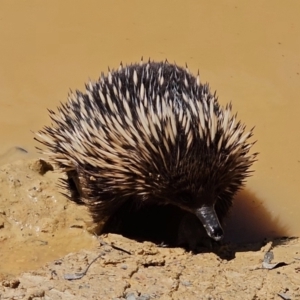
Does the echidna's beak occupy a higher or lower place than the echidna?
lower

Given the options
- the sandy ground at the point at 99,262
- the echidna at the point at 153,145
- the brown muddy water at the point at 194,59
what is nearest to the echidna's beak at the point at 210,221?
the echidna at the point at 153,145

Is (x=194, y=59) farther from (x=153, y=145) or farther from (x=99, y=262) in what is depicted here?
(x=99, y=262)

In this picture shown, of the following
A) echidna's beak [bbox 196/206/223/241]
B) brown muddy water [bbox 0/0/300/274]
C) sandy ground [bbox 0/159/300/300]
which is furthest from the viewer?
brown muddy water [bbox 0/0/300/274]

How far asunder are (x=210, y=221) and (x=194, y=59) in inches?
109

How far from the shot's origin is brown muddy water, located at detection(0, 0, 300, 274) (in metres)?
4.75

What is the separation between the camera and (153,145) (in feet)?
11.5

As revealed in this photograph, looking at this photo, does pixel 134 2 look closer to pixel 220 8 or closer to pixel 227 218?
pixel 220 8

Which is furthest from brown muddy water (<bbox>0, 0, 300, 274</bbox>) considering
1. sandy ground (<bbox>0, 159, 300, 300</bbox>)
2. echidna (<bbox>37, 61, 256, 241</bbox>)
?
echidna (<bbox>37, 61, 256, 241</bbox>)

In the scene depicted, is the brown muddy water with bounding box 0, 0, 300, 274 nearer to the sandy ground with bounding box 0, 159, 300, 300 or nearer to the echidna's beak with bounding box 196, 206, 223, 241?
the sandy ground with bounding box 0, 159, 300, 300

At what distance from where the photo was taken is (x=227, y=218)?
171 inches

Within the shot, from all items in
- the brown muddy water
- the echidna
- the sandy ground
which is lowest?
the sandy ground

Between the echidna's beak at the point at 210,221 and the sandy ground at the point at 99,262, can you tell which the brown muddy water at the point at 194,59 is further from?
the echidna's beak at the point at 210,221

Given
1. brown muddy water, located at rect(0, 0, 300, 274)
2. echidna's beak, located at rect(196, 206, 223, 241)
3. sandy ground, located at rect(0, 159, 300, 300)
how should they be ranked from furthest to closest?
brown muddy water, located at rect(0, 0, 300, 274)
echidna's beak, located at rect(196, 206, 223, 241)
sandy ground, located at rect(0, 159, 300, 300)

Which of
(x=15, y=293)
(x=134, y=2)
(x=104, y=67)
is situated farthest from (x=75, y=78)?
(x=15, y=293)
